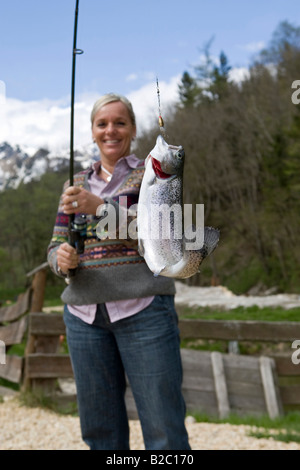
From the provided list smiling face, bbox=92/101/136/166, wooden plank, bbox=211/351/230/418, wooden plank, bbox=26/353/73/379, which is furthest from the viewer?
wooden plank, bbox=26/353/73/379

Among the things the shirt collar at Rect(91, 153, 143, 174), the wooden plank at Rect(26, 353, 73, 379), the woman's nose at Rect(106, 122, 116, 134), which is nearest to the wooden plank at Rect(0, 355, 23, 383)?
the wooden plank at Rect(26, 353, 73, 379)

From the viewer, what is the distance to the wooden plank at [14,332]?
216 inches

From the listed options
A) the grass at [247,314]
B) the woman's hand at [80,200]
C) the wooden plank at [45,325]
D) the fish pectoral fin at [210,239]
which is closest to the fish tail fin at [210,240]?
the fish pectoral fin at [210,239]

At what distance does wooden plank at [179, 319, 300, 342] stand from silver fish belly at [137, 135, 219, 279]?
4380 millimetres

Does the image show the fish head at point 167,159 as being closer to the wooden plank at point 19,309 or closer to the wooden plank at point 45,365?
the wooden plank at point 45,365

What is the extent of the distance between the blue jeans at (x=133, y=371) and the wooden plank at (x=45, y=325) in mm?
3187

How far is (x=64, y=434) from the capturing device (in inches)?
169

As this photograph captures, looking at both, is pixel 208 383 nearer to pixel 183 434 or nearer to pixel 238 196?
pixel 183 434

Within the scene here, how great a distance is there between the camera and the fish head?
715 millimetres

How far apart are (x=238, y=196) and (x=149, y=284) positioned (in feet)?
75.0

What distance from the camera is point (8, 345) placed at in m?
5.79

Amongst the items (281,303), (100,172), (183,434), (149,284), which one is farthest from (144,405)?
(281,303)

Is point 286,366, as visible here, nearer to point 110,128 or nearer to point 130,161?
point 130,161

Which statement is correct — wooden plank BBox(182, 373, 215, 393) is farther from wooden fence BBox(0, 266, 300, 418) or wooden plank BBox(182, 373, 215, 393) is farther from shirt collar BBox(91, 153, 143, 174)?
shirt collar BBox(91, 153, 143, 174)
